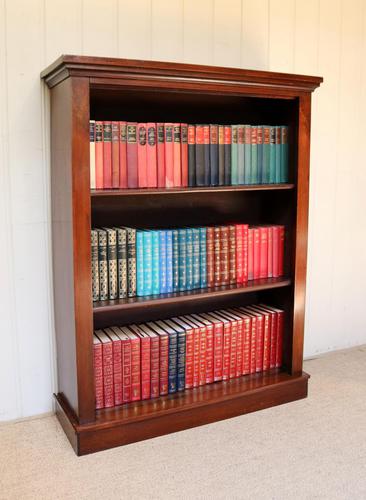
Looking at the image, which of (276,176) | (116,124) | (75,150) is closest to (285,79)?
(276,176)

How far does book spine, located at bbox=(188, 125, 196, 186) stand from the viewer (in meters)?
2.22

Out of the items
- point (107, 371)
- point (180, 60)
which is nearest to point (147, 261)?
point (107, 371)

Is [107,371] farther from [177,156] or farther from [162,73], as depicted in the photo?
[162,73]

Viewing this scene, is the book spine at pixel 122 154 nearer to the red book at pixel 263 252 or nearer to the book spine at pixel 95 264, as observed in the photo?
the book spine at pixel 95 264

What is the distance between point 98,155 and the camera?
80.8 inches

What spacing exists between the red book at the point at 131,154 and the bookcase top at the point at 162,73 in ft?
0.73

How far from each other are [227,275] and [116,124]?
0.81 metres

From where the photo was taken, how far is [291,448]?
2105mm

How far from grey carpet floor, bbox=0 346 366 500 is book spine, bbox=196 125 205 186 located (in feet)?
3.40

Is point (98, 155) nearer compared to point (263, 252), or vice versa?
point (98, 155)

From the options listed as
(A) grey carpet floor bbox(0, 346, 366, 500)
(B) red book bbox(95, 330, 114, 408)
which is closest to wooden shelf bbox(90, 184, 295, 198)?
(B) red book bbox(95, 330, 114, 408)

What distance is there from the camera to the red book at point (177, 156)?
2188 millimetres

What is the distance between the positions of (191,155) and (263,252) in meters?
0.58

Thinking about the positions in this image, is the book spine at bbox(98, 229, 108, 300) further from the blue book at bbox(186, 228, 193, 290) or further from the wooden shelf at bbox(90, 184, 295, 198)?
the blue book at bbox(186, 228, 193, 290)
